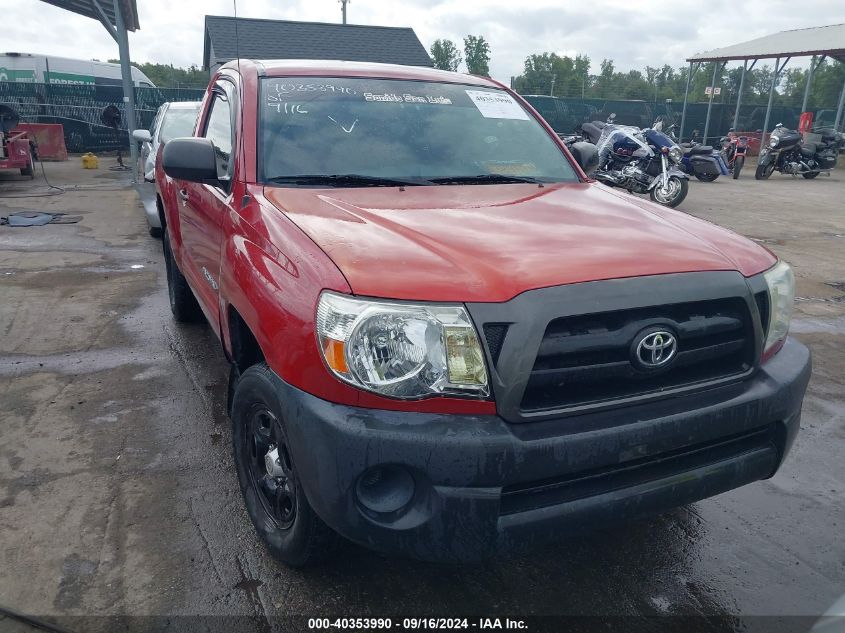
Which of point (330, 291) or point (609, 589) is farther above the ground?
point (330, 291)

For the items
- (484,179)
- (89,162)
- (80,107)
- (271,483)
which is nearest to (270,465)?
(271,483)

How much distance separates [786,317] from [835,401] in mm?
2079

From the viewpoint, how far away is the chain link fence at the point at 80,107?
19.0 meters

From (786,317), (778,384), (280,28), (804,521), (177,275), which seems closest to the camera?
(778,384)

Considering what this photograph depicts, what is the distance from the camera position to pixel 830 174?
19.8 m

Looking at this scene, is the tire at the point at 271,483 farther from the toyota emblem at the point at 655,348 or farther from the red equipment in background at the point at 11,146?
the red equipment in background at the point at 11,146

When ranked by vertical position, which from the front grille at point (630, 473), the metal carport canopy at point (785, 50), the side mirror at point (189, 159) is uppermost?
the metal carport canopy at point (785, 50)

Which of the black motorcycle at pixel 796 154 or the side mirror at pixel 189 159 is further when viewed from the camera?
the black motorcycle at pixel 796 154

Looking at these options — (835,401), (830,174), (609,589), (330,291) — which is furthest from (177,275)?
(830,174)

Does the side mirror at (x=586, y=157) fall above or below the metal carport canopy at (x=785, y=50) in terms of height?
below

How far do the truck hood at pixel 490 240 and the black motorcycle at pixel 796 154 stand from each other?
1696 centimetres

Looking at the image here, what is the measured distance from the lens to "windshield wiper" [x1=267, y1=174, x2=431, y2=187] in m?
2.83

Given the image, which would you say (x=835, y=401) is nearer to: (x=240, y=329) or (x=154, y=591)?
(x=240, y=329)

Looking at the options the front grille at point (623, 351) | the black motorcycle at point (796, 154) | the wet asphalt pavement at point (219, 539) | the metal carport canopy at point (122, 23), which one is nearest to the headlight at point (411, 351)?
the front grille at point (623, 351)
